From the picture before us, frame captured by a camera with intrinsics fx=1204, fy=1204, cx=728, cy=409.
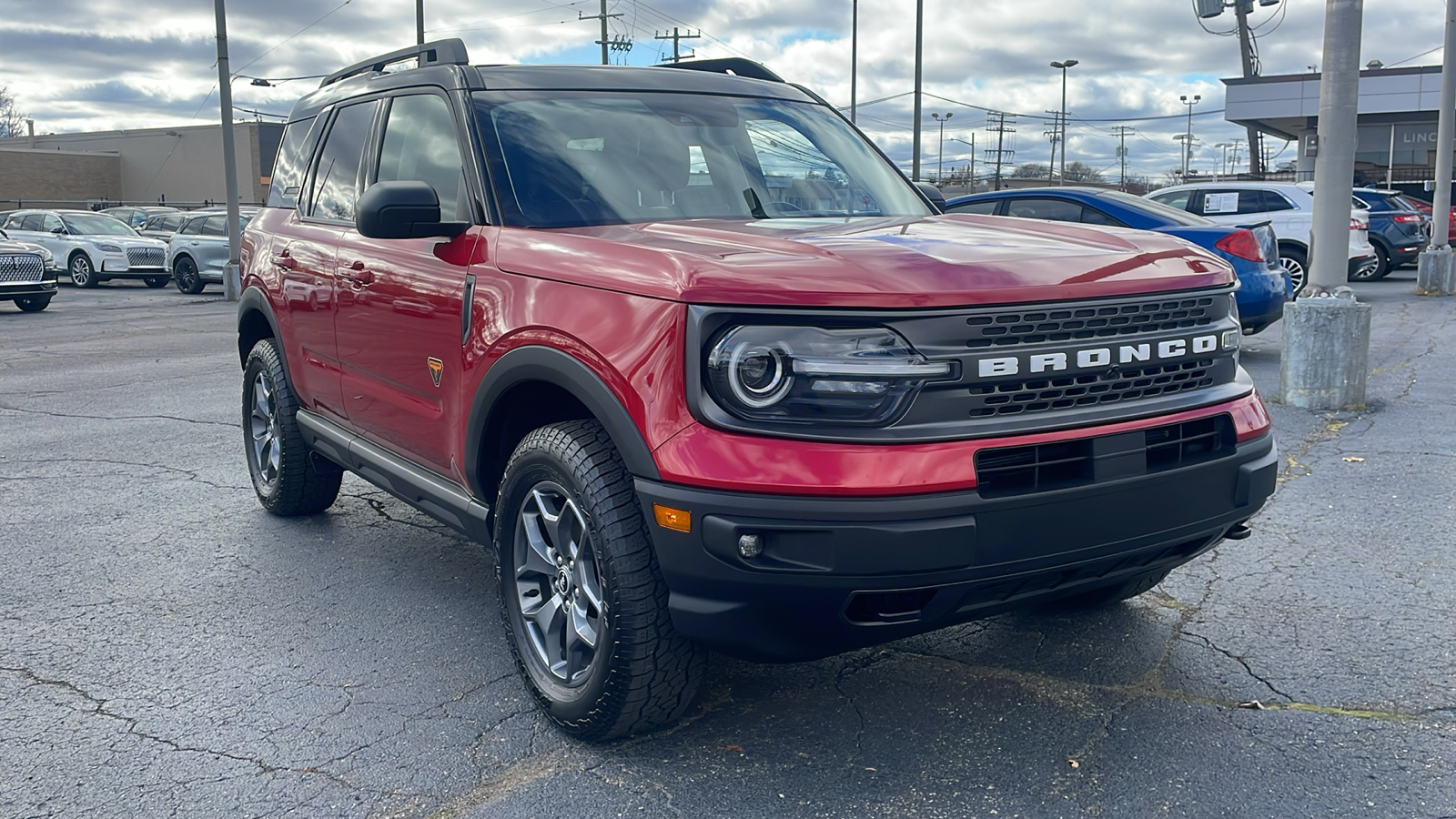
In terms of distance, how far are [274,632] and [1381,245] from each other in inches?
834

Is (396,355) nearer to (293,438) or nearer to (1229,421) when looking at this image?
(293,438)

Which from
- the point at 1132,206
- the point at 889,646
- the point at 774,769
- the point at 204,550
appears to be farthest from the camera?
the point at 1132,206

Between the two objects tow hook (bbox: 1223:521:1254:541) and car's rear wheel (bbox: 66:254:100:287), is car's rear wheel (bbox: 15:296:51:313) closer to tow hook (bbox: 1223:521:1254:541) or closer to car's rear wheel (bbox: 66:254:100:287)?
car's rear wheel (bbox: 66:254:100:287)

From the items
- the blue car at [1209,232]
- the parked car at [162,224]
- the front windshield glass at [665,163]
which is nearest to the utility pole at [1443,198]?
the blue car at [1209,232]

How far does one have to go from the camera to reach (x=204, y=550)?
5.12m

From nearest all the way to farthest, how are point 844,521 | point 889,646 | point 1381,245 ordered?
point 844,521 → point 889,646 → point 1381,245

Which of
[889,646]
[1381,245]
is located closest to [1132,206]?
[889,646]

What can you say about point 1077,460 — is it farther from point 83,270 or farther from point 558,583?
point 83,270

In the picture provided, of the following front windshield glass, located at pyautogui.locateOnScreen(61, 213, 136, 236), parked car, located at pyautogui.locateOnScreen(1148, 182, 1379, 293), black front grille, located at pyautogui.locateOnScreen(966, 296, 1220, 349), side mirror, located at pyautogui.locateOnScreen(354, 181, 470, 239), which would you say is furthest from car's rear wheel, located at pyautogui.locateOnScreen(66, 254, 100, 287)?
black front grille, located at pyautogui.locateOnScreen(966, 296, 1220, 349)

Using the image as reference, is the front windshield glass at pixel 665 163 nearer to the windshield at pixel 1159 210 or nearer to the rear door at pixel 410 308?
the rear door at pixel 410 308

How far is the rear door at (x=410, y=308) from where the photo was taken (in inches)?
149

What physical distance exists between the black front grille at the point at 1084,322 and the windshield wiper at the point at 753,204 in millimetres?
A: 1329

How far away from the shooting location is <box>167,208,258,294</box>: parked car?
2314 cm

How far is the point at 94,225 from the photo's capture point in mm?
25703
